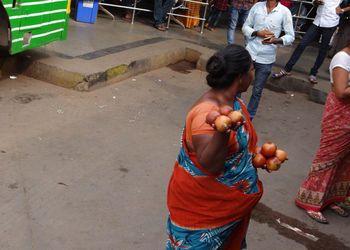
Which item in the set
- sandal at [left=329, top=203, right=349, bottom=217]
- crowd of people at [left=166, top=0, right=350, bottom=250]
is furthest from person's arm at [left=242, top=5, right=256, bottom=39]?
crowd of people at [left=166, top=0, right=350, bottom=250]

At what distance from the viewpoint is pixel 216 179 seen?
2.18 meters

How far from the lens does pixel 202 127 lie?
204 centimetres

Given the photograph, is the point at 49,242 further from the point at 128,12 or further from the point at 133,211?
the point at 128,12

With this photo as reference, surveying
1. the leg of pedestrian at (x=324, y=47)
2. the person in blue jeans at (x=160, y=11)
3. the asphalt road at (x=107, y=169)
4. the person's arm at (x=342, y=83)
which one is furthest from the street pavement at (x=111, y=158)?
the person in blue jeans at (x=160, y=11)

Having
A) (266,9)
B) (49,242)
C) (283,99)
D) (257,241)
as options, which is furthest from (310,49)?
(49,242)

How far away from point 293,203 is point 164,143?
1518 millimetres

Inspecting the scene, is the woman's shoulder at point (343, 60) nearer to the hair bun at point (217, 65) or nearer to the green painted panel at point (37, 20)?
the hair bun at point (217, 65)

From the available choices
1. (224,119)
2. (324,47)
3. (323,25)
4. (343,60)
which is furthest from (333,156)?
(323,25)

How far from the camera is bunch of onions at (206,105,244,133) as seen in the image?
1.80m

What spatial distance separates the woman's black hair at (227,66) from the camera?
2.22 meters

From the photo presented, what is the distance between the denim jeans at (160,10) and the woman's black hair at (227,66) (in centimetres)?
794

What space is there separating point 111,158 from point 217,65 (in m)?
2.44

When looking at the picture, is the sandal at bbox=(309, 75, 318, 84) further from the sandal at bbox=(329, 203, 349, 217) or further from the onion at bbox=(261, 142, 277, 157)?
the onion at bbox=(261, 142, 277, 157)

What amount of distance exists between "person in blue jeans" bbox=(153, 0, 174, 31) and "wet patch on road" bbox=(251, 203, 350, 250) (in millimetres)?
6650
